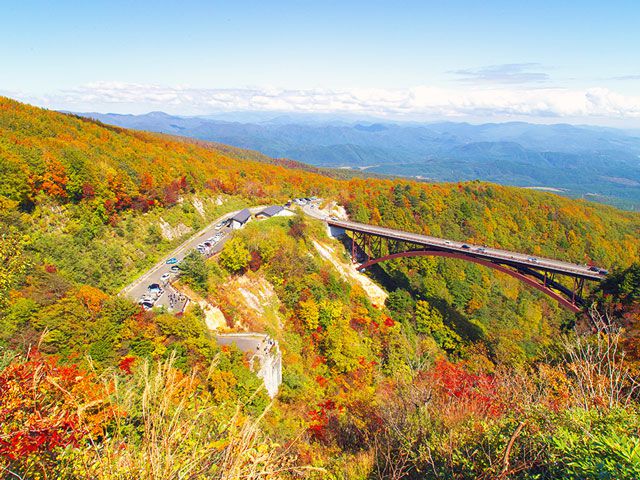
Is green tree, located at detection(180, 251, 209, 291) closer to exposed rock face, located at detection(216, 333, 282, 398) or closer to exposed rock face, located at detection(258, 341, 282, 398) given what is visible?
exposed rock face, located at detection(216, 333, 282, 398)

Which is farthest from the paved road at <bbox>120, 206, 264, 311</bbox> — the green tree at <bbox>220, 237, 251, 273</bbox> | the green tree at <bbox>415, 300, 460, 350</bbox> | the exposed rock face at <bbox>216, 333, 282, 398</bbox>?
the green tree at <bbox>415, 300, 460, 350</bbox>

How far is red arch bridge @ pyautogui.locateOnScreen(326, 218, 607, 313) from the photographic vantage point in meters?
35.9

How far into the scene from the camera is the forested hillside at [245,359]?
230 inches

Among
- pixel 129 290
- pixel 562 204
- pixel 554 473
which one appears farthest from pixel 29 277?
pixel 562 204

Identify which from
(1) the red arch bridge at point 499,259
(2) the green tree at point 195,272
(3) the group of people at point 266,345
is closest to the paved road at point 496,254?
(1) the red arch bridge at point 499,259

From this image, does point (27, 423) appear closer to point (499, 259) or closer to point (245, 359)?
point (245, 359)

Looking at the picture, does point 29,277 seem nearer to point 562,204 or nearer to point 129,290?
point 129,290

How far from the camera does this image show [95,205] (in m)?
33.9

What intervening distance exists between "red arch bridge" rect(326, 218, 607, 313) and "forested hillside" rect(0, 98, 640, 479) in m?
3.19

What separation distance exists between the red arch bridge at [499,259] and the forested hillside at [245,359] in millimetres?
3190

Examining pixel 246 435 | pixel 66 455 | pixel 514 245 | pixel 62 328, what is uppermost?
pixel 246 435

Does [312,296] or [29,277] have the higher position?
[29,277]

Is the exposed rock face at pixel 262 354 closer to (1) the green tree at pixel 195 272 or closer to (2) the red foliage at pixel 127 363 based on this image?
(1) the green tree at pixel 195 272

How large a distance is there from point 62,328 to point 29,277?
220 inches
